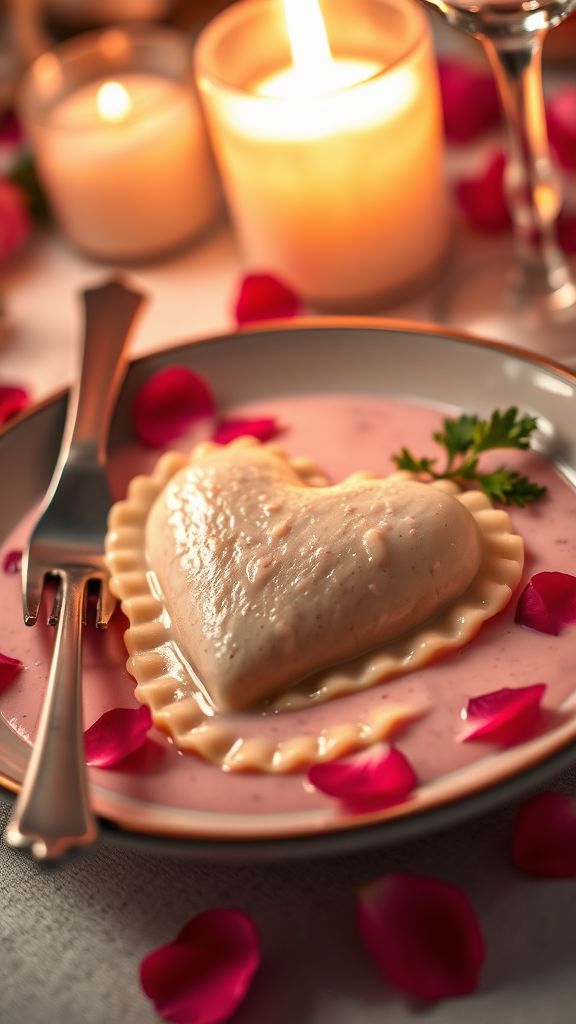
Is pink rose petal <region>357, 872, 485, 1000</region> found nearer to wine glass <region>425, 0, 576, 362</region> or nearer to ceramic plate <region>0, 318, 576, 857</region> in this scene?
ceramic plate <region>0, 318, 576, 857</region>

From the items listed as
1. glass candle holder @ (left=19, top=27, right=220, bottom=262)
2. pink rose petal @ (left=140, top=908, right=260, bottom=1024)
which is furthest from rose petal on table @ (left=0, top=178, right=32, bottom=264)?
pink rose petal @ (left=140, top=908, right=260, bottom=1024)

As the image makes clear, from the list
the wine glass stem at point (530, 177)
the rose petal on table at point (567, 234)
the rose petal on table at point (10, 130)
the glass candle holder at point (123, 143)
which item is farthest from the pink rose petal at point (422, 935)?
the rose petal on table at point (10, 130)

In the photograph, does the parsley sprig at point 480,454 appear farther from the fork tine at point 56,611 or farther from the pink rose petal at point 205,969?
the pink rose petal at point 205,969

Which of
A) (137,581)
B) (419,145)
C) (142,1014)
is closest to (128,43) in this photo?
(419,145)

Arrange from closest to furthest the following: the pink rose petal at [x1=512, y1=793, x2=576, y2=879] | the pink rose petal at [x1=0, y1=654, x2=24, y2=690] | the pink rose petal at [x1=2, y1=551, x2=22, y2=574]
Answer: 1. the pink rose petal at [x1=512, y1=793, x2=576, y2=879]
2. the pink rose petal at [x1=0, y1=654, x2=24, y2=690]
3. the pink rose petal at [x1=2, y1=551, x2=22, y2=574]

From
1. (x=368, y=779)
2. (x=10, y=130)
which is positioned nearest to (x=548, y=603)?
(x=368, y=779)

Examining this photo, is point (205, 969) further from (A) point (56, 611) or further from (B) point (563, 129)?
(B) point (563, 129)
